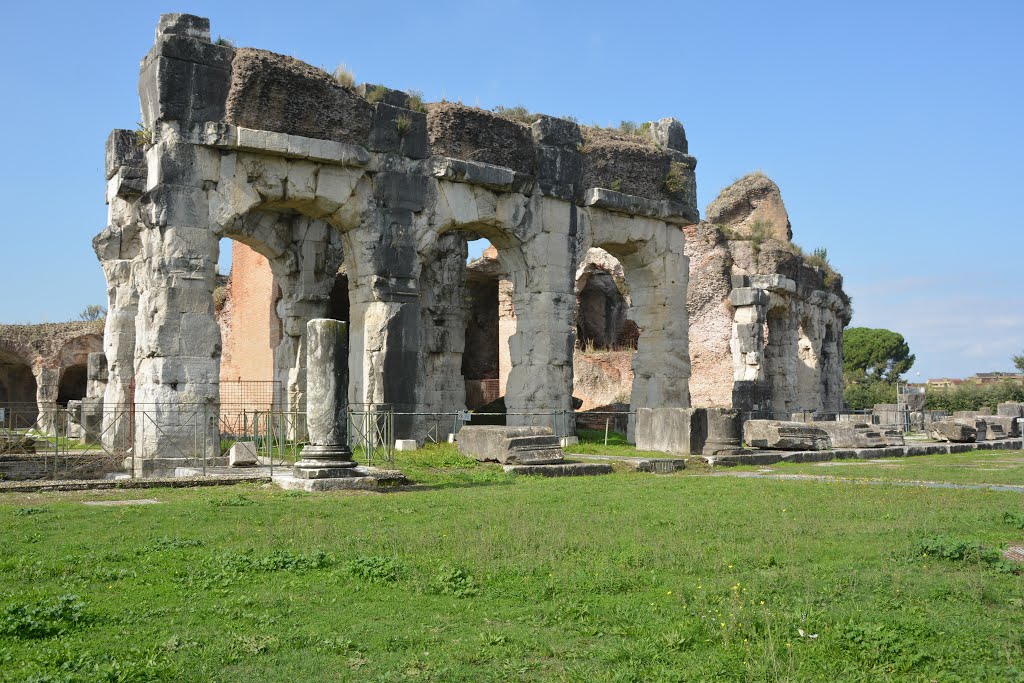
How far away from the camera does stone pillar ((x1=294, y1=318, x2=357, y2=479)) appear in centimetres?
1077

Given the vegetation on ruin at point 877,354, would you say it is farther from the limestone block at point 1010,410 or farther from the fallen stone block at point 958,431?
the fallen stone block at point 958,431

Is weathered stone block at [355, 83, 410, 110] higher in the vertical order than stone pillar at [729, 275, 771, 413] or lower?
higher

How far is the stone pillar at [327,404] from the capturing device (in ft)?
35.3

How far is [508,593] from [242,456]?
334 inches

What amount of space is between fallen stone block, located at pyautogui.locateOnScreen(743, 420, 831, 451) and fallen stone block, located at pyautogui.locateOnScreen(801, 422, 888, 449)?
102cm

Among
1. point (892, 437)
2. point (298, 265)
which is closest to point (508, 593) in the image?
point (298, 265)

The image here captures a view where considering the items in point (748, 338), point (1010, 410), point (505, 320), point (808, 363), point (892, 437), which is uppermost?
point (505, 320)

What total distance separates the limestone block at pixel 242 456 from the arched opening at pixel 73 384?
24942mm

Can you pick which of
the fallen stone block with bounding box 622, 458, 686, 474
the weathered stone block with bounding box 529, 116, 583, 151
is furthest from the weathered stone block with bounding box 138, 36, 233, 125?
the fallen stone block with bounding box 622, 458, 686, 474

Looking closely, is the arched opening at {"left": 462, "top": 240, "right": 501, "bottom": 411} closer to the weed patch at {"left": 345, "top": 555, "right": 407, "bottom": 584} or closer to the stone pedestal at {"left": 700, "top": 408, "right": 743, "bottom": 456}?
the stone pedestal at {"left": 700, "top": 408, "right": 743, "bottom": 456}

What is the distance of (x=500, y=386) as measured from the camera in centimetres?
2647

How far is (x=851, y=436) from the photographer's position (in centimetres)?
1881

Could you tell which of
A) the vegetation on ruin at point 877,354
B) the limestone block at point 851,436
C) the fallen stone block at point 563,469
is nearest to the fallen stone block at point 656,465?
the fallen stone block at point 563,469

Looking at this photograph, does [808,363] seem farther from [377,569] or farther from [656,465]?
[377,569]
